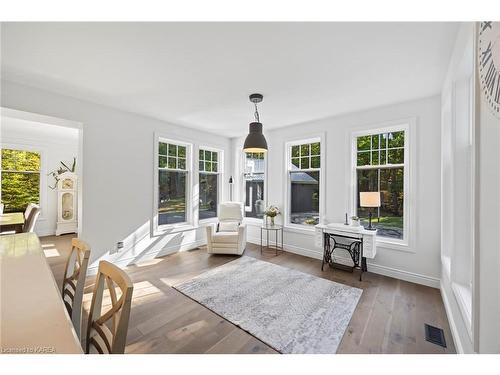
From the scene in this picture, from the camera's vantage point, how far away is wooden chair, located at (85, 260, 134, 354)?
0.94 m

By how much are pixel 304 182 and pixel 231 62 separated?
9.47 ft

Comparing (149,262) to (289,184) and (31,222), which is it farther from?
(289,184)

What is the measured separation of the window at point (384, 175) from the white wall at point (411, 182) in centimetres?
19

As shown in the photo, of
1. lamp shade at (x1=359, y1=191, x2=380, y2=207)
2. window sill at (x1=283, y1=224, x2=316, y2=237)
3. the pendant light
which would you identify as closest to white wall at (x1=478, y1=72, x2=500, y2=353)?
the pendant light

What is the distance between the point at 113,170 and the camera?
356 centimetres

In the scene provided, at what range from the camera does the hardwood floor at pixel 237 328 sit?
6.07ft

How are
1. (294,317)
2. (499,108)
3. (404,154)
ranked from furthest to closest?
(404,154) < (294,317) < (499,108)

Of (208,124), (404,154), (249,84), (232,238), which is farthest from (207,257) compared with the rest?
(404,154)

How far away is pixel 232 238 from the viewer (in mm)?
4141

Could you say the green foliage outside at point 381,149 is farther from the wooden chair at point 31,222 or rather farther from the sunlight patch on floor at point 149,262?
the wooden chair at point 31,222

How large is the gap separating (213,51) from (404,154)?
3066 millimetres

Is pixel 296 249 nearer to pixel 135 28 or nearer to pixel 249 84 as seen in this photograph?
pixel 249 84

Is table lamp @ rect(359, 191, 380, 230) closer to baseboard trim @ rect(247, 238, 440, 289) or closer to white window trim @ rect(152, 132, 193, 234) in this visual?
baseboard trim @ rect(247, 238, 440, 289)

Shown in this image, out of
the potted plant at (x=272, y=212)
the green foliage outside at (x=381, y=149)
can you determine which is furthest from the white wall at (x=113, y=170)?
the green foliage outside at (x=381, y=149)
